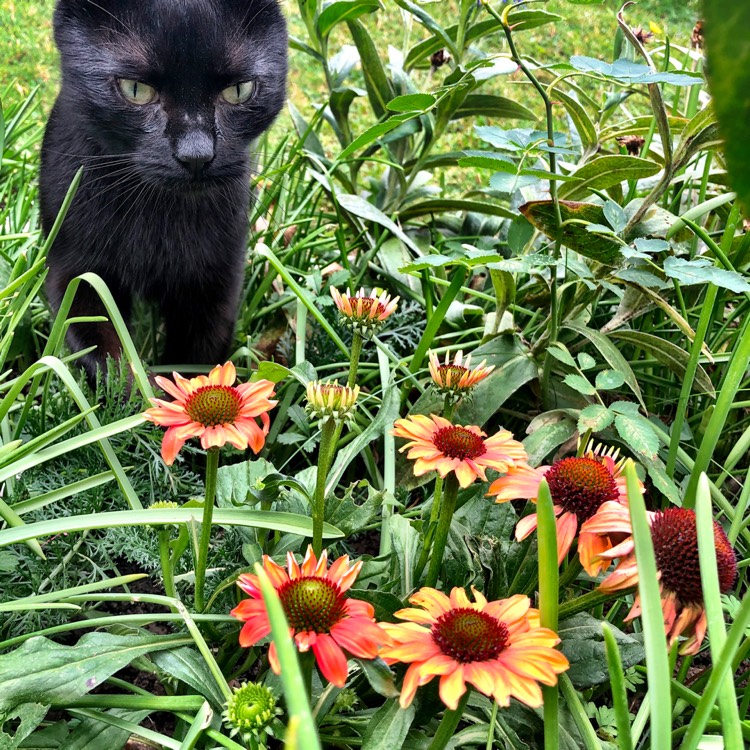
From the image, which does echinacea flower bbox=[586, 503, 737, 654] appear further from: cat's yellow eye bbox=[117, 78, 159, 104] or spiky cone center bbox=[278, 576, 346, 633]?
cat's yellow eye bbox=[117, 78, 159, 104]

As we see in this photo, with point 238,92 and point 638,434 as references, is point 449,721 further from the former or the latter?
point 238,92

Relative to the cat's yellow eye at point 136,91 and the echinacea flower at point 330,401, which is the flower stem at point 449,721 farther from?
the cat's yellow eye at point 136,91

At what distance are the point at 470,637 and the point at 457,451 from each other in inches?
8.4

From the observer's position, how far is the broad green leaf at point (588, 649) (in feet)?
2.73

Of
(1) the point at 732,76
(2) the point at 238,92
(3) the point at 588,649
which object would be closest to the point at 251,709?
(3) the point at 588,649

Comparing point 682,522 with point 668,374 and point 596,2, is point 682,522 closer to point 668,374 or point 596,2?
point 596,2

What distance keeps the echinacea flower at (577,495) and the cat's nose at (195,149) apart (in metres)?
0.76

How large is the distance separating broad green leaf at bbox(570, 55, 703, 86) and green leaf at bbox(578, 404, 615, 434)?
1.42 ft

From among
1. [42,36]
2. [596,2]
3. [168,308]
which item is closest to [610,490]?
[596,2]

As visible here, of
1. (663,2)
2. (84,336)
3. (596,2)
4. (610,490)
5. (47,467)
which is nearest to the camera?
(610,490)

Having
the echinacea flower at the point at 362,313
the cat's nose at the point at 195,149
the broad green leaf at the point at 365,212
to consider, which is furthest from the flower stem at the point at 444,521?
the broad green leaf at the point at 365,212

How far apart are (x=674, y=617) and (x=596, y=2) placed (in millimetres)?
806

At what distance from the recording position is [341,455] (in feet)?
3.72

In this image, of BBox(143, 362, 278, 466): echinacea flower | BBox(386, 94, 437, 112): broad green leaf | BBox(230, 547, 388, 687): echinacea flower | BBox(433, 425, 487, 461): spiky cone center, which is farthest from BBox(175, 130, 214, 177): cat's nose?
BBox(230, 547, 388, 687): echinacea flower
